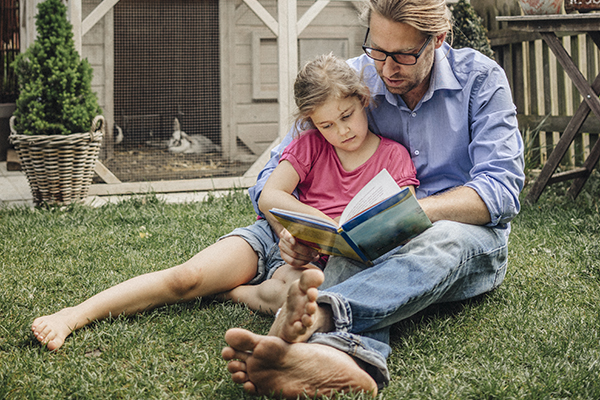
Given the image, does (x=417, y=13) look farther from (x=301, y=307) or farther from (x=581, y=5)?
(x=581, y=5)

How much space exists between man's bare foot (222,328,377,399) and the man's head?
1078mm

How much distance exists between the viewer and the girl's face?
205cm

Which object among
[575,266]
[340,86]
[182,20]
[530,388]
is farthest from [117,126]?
[530,388]

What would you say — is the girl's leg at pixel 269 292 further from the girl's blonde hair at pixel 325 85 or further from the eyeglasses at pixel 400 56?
the eyeglasses at pixel 400 56

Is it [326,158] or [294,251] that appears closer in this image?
[294,251]

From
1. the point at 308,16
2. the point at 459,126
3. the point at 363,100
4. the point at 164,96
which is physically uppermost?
the point at 308,16

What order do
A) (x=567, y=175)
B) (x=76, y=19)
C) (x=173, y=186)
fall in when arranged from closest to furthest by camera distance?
(x=567, y=175), (x=76, y=19), (x=173, y=186)

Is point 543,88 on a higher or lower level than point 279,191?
higher

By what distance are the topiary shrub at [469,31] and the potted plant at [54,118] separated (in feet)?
10.5

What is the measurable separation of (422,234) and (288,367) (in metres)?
0.65

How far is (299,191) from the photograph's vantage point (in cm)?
224

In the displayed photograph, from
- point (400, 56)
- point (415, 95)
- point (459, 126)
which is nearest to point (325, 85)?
point (400, 56)

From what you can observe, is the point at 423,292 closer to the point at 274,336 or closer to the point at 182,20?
the point at 274,336

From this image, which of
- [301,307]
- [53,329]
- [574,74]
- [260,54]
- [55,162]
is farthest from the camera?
[260,54]
